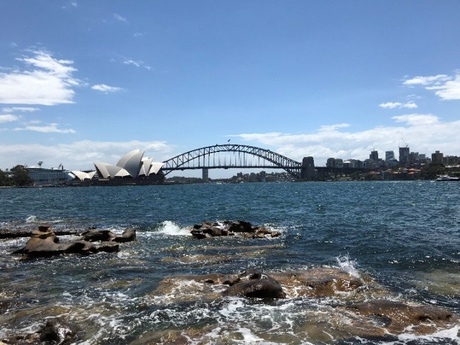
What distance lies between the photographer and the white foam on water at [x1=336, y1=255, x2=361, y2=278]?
43.5 ft

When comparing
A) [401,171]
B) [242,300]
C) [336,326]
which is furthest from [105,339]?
[401,171]

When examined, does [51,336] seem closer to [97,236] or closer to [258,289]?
[258,289]

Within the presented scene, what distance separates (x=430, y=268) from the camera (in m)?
14.5

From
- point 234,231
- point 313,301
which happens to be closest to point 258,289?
point 313,301

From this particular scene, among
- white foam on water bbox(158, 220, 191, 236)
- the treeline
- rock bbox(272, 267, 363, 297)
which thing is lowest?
white foam on water bbox(158, 220, 191, 236)

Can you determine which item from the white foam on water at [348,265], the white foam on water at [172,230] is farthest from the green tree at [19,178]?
the white foam on water at [348,265]

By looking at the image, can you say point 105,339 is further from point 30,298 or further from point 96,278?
point 96,278

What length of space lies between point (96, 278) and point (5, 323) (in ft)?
13.7

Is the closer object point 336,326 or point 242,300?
point 336,326

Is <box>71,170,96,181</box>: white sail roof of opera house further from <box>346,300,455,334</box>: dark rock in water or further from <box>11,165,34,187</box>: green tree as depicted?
<box>346,300,455,334</box>: dark rock in water

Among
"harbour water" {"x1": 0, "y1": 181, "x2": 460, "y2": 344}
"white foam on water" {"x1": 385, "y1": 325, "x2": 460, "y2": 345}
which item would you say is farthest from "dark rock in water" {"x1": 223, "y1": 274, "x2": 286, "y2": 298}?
"white foam on water" {"x1": 385, "y1": 325, "x2": 460, "y2": 345}

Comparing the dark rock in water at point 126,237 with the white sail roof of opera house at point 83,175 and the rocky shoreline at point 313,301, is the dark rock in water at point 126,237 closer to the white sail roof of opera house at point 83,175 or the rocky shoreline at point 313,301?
the rocky shoreline at point 313,301

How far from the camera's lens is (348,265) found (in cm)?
1470

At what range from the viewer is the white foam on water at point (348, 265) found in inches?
522
